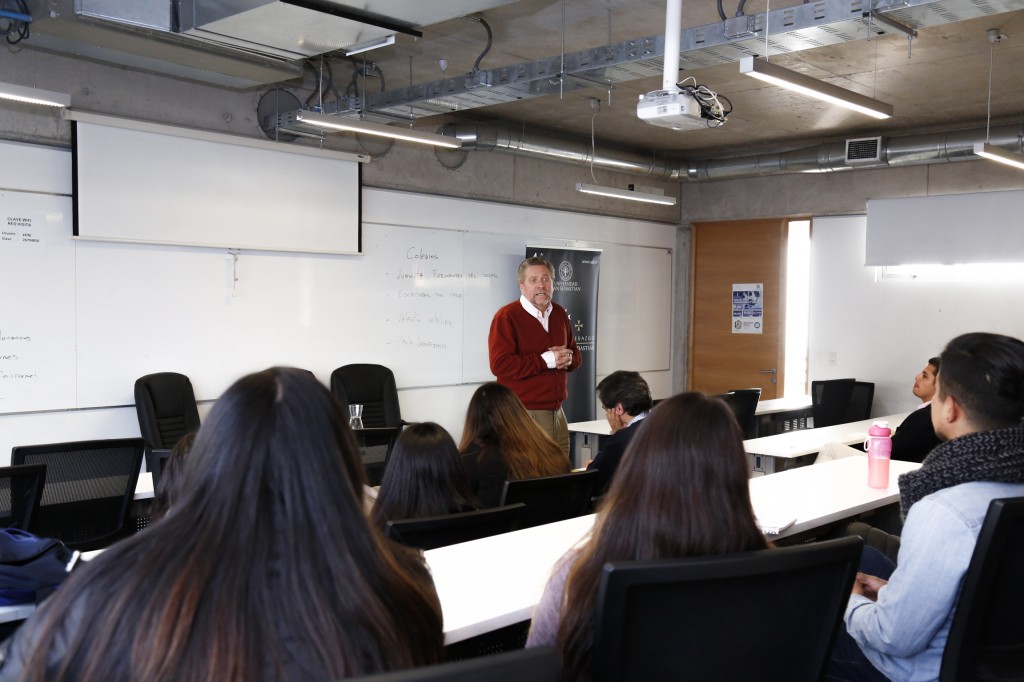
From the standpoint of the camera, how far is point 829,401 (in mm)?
7684

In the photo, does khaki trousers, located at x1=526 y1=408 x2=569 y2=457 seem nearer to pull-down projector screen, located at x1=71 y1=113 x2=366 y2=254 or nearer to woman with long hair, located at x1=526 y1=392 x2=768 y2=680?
pull-down projector screen, located at x1=71 y1=113 x2=366 y2=254

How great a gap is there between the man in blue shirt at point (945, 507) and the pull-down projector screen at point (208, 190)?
473 centimetres

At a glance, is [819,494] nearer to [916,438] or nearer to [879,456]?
[879,456]

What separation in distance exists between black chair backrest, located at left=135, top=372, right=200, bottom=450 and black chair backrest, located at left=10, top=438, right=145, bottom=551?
1748 millimetres

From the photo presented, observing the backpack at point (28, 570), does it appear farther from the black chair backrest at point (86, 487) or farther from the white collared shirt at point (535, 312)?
the white collared shirt at point (535, 312)

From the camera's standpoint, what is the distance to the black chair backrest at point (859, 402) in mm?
7801

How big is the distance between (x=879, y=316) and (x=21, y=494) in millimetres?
7244

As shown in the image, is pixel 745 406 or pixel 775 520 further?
pixel 745 406

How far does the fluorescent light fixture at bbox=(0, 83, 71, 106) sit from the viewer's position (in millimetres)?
4195

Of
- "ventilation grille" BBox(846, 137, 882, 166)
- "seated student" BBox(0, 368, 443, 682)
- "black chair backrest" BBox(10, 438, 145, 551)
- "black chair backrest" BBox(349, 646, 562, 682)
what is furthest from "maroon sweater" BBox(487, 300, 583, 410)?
"black chair backrest" BBox(349, 646, 562, 682)

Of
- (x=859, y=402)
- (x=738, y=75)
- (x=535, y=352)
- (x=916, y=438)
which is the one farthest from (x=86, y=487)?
(x=859, y=402)

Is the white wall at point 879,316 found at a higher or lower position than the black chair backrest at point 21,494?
higher

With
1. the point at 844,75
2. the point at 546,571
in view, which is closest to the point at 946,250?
the point at 844,75

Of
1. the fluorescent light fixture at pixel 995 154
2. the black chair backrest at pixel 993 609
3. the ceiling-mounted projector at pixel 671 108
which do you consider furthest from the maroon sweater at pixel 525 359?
the black chair backrest at pixel 993 609
